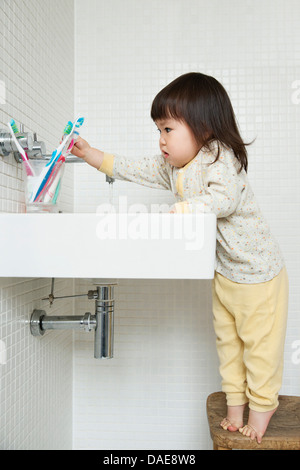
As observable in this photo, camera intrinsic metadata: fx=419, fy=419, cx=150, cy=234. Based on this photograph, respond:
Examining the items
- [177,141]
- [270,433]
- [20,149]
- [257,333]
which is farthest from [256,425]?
[20,149]

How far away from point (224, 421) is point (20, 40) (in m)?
1.04

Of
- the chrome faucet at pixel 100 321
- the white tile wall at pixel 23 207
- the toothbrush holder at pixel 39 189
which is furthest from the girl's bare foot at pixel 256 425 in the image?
the toothbrush holder at pixel 39 189

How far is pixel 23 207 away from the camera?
1.02 metres

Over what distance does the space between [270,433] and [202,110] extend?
760mm

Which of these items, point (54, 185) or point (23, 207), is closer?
point (54, 185)

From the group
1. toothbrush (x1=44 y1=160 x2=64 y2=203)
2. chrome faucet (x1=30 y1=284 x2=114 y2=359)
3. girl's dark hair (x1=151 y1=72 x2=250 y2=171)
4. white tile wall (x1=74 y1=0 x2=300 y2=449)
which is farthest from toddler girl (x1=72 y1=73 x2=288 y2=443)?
white tile wall (x1=74 y1=0 x2=300 y2=449)

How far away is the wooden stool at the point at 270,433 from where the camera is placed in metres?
0.93

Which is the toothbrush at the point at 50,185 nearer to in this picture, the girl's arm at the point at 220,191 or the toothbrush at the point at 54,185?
the toothbrush at the point at 54,185

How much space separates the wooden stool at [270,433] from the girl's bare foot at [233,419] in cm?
1

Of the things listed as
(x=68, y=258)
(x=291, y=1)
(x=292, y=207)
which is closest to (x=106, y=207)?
(x=292, y=207)

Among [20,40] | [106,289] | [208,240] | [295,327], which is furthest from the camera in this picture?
[295,327]

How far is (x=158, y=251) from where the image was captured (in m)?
0.71

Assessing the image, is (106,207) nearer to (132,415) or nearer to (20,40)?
(20,40)

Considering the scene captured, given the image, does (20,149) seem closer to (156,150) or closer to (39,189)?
(39,189)
